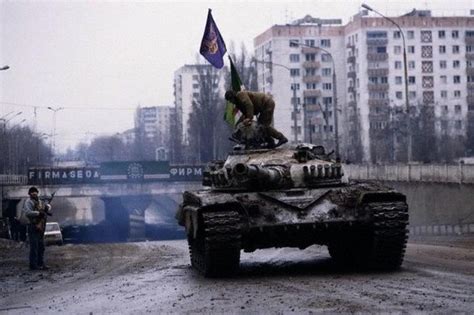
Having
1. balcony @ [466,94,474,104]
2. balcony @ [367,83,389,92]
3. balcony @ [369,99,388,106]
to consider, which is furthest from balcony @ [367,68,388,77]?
balcony @ [466,94,474,104]

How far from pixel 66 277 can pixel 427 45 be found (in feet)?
252

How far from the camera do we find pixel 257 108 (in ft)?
56.5

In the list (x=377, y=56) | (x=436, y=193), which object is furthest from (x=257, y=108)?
(x=377, y=56)

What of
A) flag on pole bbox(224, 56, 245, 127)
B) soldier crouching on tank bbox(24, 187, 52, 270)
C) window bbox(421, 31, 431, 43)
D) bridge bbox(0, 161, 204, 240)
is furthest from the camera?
window bbox(421, 31, 431, 43)

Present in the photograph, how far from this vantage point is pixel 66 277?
16.0 meters

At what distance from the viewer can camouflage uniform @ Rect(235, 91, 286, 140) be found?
16.9 meters

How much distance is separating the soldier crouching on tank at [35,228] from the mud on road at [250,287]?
40 cm

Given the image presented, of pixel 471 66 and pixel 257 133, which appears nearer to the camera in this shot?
pixel 257 133

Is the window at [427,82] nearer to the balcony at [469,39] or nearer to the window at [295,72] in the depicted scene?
the balcony at [469,39]

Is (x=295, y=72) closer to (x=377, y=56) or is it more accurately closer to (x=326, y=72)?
(x=326, y=72)

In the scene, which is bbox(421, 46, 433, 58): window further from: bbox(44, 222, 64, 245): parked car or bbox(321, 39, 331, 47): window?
bbox(44, 222, 64, 245): parked car

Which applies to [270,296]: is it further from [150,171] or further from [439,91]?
[439,91]

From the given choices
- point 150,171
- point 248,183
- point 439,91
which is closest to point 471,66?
point 439,91

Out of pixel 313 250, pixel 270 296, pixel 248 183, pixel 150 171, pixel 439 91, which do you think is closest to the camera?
pixel 270 296
